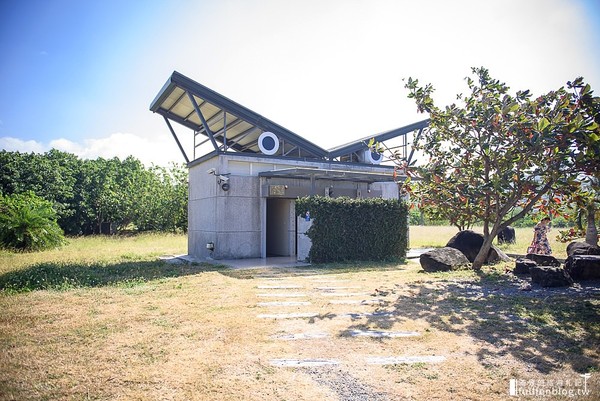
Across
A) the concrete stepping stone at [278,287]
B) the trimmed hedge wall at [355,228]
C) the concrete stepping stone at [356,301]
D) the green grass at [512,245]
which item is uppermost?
the trimmed hedge wall at [355,228]

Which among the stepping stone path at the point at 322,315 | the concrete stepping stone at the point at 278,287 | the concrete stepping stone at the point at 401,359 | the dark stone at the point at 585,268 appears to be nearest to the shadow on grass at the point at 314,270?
the stepping stone path at the point at 322,315

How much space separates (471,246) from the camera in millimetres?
12406

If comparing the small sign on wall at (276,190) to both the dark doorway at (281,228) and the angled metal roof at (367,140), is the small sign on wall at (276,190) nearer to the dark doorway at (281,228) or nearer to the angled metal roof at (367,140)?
the dark doorway at (281,228)

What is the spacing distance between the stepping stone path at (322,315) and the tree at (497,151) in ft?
12.9

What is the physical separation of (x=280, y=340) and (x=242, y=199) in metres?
9.76

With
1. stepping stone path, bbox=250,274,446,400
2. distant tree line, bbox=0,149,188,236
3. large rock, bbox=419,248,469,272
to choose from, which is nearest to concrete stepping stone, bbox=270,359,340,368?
stepping stone path, bbox=250,274,446,400

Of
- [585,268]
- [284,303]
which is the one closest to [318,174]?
[284,303]

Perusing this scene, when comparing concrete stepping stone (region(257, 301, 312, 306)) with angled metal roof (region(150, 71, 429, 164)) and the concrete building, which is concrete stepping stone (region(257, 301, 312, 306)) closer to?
the concrete building

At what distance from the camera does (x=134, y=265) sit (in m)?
12.1

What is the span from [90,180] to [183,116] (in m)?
18.6

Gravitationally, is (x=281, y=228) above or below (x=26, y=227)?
below

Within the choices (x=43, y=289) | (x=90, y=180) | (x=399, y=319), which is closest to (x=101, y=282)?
(x=43, y=289)

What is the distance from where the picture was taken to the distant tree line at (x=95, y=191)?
27969mm

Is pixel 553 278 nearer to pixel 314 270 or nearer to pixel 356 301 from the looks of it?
pixel 356 301
